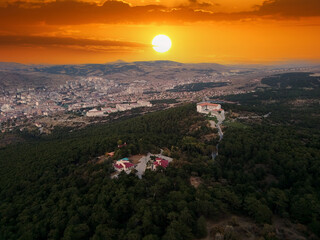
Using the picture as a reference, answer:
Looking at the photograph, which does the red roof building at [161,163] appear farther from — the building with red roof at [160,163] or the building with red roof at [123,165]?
A: the building with red roof at [123,165]

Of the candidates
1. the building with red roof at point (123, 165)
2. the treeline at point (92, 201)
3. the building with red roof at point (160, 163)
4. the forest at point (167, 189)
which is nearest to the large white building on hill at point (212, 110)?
the forest at point (167, 189)

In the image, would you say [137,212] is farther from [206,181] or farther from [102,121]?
[102,121]

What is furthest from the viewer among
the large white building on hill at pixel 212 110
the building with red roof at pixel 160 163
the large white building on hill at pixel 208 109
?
the large white building on hill at pixel 208 109

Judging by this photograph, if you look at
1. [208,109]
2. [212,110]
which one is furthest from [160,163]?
[208,109]

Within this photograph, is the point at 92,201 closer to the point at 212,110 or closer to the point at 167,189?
the point at 167,189

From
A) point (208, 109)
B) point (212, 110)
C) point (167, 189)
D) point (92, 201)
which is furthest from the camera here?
point (208, 109)

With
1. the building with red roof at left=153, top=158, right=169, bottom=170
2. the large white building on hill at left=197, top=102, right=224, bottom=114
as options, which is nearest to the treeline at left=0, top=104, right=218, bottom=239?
the building with red roof at left=153, top=158, right=169, bottom=170

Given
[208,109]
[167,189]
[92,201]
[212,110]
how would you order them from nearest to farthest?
[92,201]
[167,189]
[212,110]
[208,109]

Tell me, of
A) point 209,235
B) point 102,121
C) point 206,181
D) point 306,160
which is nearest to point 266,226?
point 209,235
